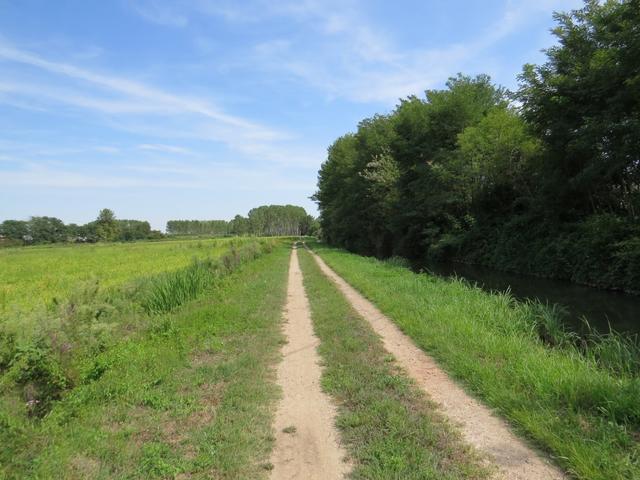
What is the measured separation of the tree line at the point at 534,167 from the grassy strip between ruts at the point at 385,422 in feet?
44.1

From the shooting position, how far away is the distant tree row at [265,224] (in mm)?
156500

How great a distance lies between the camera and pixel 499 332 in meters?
7.88

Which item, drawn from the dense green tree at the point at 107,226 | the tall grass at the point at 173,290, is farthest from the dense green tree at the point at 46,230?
the tall grass at the point at 173,290

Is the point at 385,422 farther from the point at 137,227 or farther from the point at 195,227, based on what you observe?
the point at 195,227

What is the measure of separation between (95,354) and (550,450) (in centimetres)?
743

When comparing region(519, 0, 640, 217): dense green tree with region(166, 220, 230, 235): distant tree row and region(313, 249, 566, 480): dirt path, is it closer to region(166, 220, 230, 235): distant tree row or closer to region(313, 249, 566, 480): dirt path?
region(313, 249, 566, 480): dirt path

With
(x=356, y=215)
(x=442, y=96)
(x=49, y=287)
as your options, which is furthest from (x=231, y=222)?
(x=49, y=287)

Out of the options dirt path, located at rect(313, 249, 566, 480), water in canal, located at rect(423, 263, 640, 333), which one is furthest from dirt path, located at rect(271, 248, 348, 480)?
water in canal, located at rect(423, 263, 640, 333)

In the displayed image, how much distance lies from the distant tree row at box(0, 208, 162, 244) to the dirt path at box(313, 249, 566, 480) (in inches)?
4795

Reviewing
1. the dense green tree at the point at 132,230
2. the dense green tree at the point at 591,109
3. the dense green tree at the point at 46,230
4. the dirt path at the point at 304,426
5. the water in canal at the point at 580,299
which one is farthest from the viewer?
the dense green tree at the point at 132,230

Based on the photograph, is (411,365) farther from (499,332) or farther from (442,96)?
(442,96)

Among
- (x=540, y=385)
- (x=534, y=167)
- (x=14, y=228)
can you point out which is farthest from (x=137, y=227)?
(x=540, y=385)

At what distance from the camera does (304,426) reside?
14.8 feet

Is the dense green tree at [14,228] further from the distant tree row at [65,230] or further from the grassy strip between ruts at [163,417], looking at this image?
the grassy strip between ruts at [163,417]
